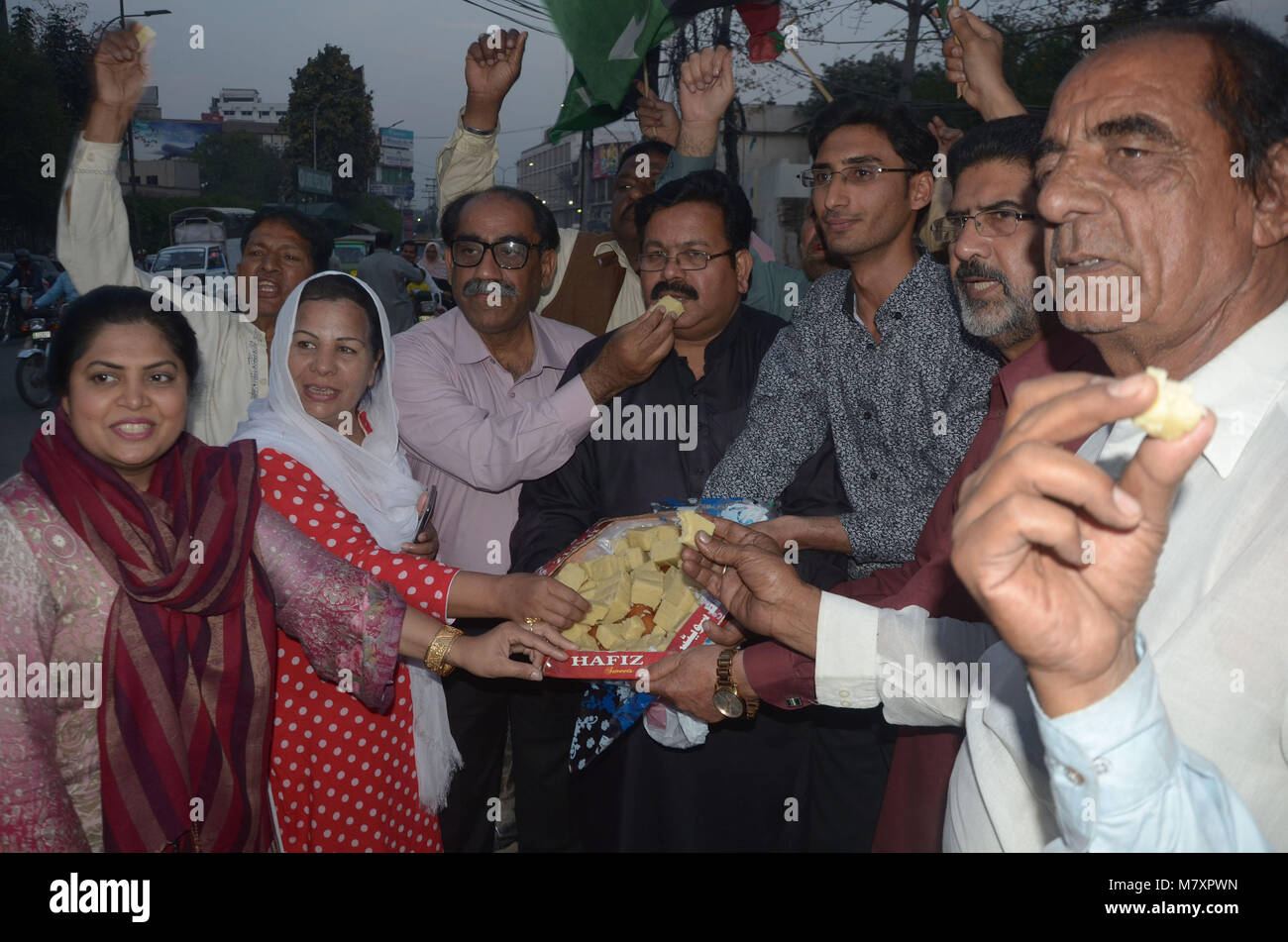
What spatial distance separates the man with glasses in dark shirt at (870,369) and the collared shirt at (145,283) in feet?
5.92

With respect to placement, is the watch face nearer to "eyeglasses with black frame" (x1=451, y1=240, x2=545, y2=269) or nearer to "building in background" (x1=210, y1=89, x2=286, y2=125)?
"eyeglasses with black frame" (x1=451, y1=240, x2=545, y2=269)

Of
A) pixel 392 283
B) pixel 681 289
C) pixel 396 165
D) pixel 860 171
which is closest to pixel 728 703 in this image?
pixel 681 289

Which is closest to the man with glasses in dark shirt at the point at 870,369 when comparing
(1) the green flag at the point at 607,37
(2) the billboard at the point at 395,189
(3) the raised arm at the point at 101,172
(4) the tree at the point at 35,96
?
(3) the raised arm at the point at 101,172

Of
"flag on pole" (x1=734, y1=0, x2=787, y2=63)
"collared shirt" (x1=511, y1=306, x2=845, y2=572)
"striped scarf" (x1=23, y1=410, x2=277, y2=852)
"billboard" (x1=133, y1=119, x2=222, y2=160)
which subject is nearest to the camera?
"striped scarf" (x1=23, y1=410, x2=277, y2=852)

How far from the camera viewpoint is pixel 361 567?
2.51 metres

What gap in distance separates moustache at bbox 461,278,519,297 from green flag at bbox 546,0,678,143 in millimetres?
2301

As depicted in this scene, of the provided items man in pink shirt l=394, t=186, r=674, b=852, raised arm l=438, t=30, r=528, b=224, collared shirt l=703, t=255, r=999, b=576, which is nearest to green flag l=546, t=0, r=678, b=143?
raised arm l=438, t=30, r=528, b=224

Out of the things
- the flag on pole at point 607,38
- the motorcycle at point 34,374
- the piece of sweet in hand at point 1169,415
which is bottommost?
the piece of sweet in hand at point 1169,415

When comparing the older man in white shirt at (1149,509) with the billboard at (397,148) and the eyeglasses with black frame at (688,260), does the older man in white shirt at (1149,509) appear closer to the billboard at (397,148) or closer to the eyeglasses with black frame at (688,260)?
the eyeglasses with black frame at (688,260)

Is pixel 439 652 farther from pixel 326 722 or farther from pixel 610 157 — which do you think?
pixel 610 157

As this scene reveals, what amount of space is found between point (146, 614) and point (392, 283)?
7707 mm

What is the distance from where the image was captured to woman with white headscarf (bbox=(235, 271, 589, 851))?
2494mm

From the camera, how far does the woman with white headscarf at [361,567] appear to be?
2.49 m
